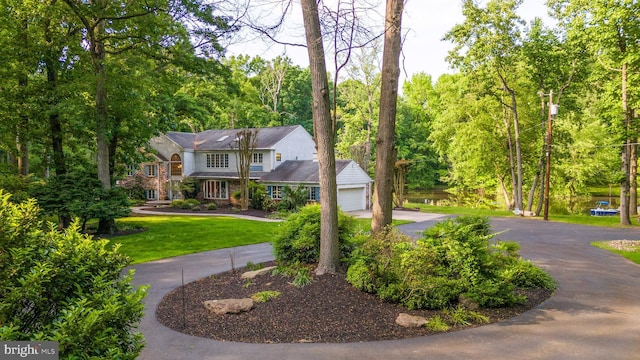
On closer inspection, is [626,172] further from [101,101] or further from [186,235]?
[101,101]

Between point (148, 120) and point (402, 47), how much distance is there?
1370cm

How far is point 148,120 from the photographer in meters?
19.1

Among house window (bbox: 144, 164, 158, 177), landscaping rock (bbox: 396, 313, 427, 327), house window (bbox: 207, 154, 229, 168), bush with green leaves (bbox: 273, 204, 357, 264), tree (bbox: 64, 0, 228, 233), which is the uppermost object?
tree (bbox: 64, 0, 228, 233)

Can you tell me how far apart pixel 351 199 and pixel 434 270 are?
19505 millimetres

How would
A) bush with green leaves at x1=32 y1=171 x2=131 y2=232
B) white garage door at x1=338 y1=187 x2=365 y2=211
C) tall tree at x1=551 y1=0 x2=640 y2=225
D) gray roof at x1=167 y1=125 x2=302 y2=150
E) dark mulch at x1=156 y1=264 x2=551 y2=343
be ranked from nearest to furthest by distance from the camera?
dark mulch at x1=156 y1=264 x2=551 y2=343, bush with green leaves at x1=32 y1=171 x2=131 y2=232, tall tree at x1=551 y1=0 x2=640 y2=225, white garage door at x1=338 y1=187 x2=365 y2=211, gray roof at x1=167 y1=125 x2=302 y2=150

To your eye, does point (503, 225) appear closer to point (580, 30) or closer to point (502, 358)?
point (580, 30)

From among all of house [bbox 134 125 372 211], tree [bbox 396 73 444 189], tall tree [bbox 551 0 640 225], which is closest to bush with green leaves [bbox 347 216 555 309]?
tall tree [bbox 551 0 640 225]

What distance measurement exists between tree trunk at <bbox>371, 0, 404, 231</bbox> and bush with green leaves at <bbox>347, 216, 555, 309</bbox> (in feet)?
4.26

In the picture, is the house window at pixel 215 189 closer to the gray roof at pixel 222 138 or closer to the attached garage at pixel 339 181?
the gray roof at pixel 222 138

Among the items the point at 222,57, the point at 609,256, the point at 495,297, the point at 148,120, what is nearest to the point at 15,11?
the point at 148,120

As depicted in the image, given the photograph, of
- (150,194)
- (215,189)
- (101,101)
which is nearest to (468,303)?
(101,101)

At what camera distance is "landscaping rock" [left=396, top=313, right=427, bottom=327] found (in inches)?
266

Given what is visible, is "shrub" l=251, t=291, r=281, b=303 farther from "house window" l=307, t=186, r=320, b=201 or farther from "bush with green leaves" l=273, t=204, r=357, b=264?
"house window" l=307, t=186, r=320, b=201

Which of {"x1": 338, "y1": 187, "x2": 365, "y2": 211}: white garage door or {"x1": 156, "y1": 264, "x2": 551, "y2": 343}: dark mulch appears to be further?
{"x1": 338, "y1": 187, "x2": 365, "y2": 211}: white garage door
